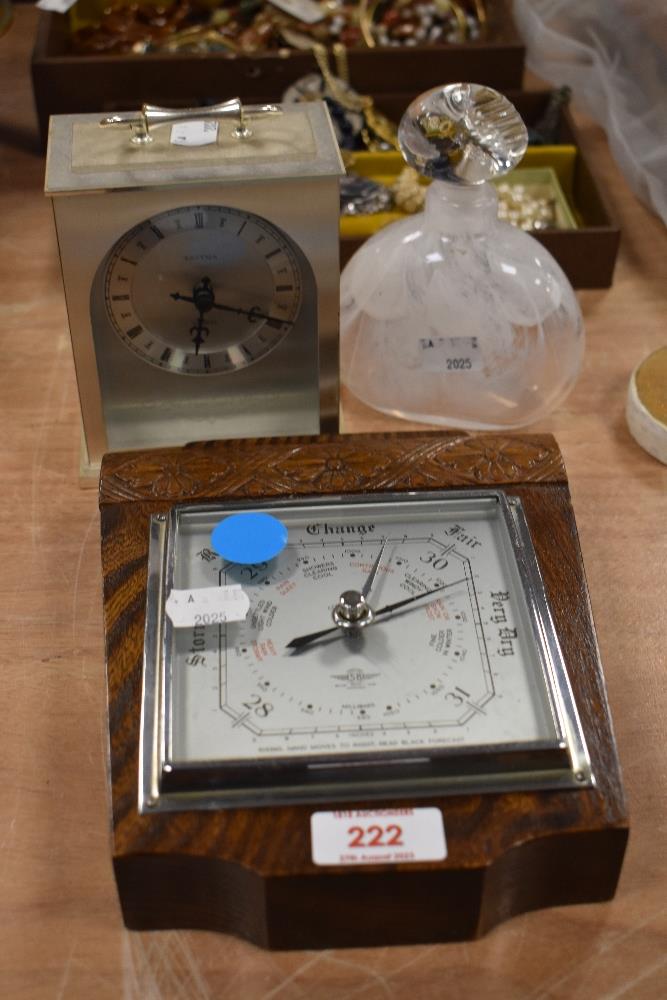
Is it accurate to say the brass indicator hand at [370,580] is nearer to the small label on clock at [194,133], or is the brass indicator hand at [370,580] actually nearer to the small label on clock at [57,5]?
the small label on clock at [194,133]

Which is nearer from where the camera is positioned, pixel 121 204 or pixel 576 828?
pixel 576 828

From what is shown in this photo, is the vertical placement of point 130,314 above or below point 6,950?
above

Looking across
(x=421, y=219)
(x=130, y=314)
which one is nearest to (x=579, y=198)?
(x=421, y=219)

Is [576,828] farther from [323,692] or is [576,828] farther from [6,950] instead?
[6,950]

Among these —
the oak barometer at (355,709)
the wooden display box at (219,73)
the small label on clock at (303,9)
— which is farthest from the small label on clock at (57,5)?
the oak barometer at (355,709)

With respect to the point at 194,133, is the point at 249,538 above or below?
below

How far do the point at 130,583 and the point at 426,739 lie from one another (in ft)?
0.83

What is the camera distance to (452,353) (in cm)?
116


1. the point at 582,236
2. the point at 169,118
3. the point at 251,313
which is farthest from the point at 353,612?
the point at 582,236

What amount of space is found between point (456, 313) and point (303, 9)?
2.76ft

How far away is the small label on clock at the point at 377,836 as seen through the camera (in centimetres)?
74

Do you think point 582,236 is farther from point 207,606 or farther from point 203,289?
point 207,606

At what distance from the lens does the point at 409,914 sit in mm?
776

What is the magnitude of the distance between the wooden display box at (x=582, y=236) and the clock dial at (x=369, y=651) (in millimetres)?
487
